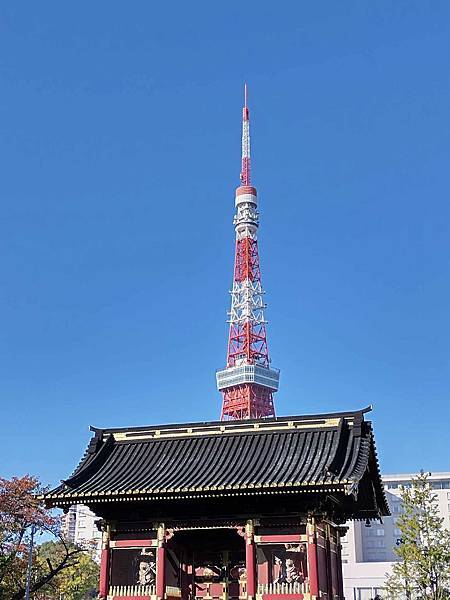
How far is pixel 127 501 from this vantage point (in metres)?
28.1

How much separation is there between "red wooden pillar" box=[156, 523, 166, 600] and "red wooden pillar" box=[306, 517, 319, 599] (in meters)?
5.59

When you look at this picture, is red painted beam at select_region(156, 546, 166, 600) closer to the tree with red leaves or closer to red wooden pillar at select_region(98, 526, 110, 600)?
red wooden pillar at select_region(98, 526, 110, 600)

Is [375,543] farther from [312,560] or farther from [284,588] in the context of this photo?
[312,560]

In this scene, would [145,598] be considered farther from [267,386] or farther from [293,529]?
[267,386]

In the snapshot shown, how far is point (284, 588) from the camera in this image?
26875 mm

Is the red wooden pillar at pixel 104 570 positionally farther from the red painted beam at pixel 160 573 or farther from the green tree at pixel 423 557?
the green tree at pixel 423 557

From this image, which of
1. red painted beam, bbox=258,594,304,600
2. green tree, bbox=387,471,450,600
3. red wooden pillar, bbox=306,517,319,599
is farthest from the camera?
green tree, bbox=387,471,450,600

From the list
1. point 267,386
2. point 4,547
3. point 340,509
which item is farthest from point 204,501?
point 267,386

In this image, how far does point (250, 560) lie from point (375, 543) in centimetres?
10802

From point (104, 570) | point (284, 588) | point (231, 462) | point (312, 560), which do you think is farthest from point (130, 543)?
point (312, 560)

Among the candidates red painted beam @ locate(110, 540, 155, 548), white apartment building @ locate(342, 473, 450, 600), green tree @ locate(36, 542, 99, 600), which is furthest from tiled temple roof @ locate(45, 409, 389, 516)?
white apartment building @ locate(342, 473, 450, 600)

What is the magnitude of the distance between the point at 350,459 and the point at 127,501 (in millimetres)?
8611

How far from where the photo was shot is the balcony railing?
26.7m

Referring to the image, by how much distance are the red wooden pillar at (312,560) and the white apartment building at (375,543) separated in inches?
3130
